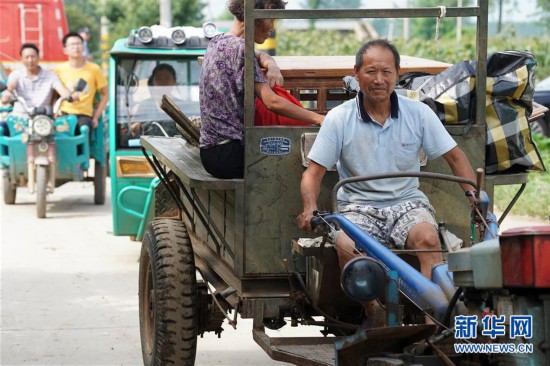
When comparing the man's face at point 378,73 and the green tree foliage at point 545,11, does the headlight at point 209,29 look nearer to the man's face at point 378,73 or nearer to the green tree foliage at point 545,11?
the man's face at point 378,73

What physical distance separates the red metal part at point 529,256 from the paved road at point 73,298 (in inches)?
136

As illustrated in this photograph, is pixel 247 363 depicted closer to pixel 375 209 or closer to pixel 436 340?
pixel 375 209

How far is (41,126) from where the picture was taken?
1345 centimetres

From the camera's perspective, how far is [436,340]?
14.0 ft

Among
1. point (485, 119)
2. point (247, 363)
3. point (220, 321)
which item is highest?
point (485, 119)

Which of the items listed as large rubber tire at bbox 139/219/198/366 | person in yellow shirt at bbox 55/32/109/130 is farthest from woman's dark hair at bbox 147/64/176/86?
large rubber tire at bbox 139/219/198/366

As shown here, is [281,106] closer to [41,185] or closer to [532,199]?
[532,199]

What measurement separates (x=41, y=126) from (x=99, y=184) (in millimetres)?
Result: 1713

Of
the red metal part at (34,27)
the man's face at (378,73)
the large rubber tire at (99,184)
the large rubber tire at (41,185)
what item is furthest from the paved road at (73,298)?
the red metal part at (34,27)

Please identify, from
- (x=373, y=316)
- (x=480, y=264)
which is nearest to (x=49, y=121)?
(x=373, y=316)

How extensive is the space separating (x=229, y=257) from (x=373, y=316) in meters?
1.13

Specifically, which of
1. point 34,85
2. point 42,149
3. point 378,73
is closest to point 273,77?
point 378,73

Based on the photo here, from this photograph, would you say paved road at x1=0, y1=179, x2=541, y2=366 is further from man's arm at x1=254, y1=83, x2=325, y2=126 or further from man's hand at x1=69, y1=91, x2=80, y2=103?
man's arm at x1=254, y1=83, x2=325, y2=126

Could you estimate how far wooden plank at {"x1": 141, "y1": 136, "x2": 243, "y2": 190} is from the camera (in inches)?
210
